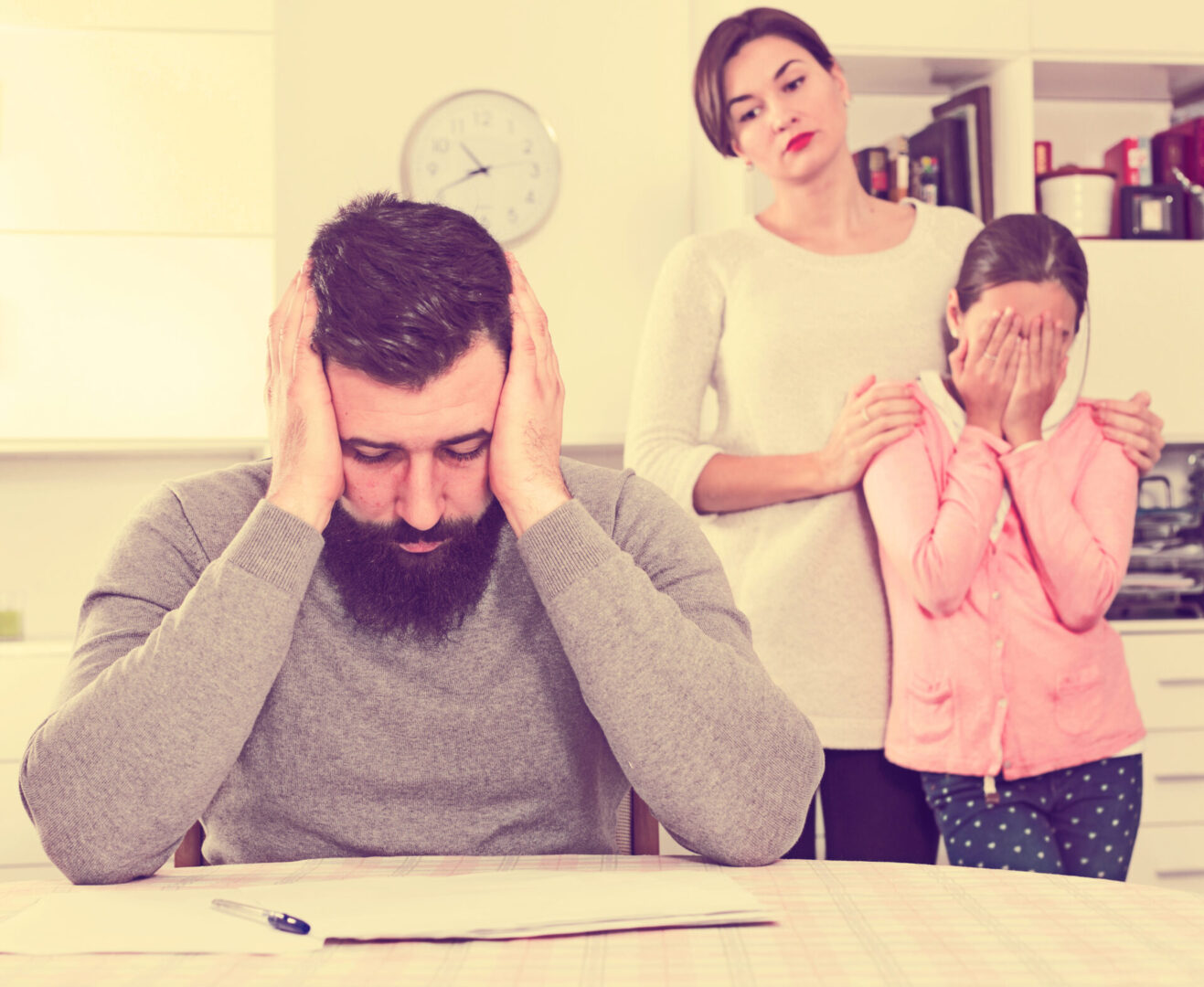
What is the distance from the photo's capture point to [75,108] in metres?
2.43

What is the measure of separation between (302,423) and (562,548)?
0.28m

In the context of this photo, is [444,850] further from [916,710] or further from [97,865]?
[916,710]

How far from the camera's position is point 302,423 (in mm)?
1060

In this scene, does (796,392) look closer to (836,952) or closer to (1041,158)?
(836,952)

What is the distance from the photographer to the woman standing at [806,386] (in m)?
1.53

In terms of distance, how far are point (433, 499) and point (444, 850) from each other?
326mm

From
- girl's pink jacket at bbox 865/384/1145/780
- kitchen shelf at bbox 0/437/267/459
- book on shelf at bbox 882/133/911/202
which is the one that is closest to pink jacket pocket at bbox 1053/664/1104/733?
girl's pink jacket at bbox 865/384/1145/780

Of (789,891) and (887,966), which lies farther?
(789,891)

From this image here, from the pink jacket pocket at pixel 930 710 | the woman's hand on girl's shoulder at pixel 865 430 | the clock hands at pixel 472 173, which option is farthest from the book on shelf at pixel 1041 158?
the pink jacket pocket at pixel 930 710

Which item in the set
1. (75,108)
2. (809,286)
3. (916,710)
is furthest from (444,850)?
(75,108)

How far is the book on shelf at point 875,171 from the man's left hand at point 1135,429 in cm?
94

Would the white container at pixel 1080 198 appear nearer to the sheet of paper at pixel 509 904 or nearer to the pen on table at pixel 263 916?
the sheet of paper at pixel 509 904

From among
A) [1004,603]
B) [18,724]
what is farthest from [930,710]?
[18,724]

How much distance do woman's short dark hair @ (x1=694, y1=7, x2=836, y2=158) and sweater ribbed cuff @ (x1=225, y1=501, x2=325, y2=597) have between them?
105 centimetres
